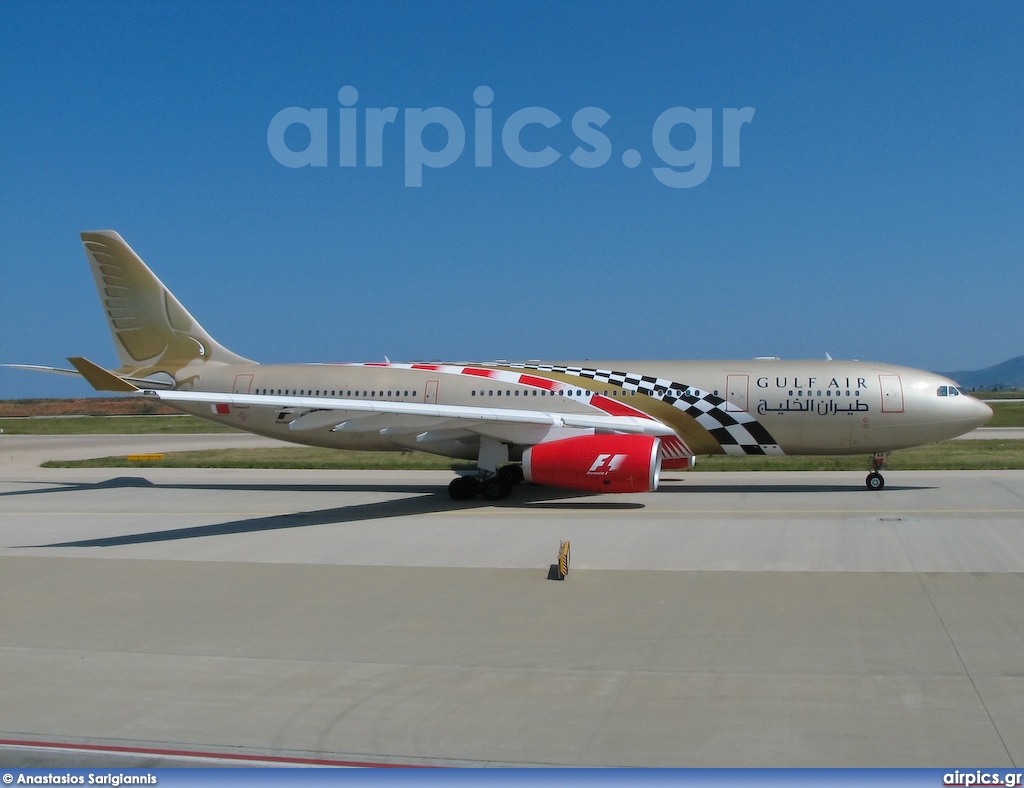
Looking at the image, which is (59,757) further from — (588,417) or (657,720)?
(588,417)

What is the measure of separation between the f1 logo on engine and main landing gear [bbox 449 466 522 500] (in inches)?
131

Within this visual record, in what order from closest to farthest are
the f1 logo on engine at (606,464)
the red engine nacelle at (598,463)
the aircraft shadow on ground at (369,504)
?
the aircraft shadow on ground at (369,504), the red engine nacelle at (598,463), the f1 logo on engine at (606,464)

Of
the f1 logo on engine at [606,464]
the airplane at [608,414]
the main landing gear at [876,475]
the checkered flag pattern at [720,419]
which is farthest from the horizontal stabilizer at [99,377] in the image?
the main landing gear at [876,475]

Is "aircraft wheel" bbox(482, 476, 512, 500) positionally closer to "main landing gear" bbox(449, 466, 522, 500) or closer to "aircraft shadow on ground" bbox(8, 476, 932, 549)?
"main landing gear" bbox(449, 466, 522, 500)

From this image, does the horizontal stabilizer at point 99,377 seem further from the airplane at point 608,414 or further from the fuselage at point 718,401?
the fuselage at point 718,401

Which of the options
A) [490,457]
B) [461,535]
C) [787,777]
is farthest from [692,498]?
[787,777]

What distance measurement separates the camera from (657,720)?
7719mm

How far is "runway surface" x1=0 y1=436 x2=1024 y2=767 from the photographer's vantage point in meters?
7.43

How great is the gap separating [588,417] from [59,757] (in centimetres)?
1752

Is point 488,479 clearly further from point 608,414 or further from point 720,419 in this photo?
point 720,419

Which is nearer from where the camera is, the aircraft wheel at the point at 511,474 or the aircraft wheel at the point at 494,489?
the aircraft wheel at the point at 494,489

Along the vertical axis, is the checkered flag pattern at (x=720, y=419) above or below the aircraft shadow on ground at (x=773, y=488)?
above

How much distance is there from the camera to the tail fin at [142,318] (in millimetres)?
27156

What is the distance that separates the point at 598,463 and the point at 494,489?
362cm
